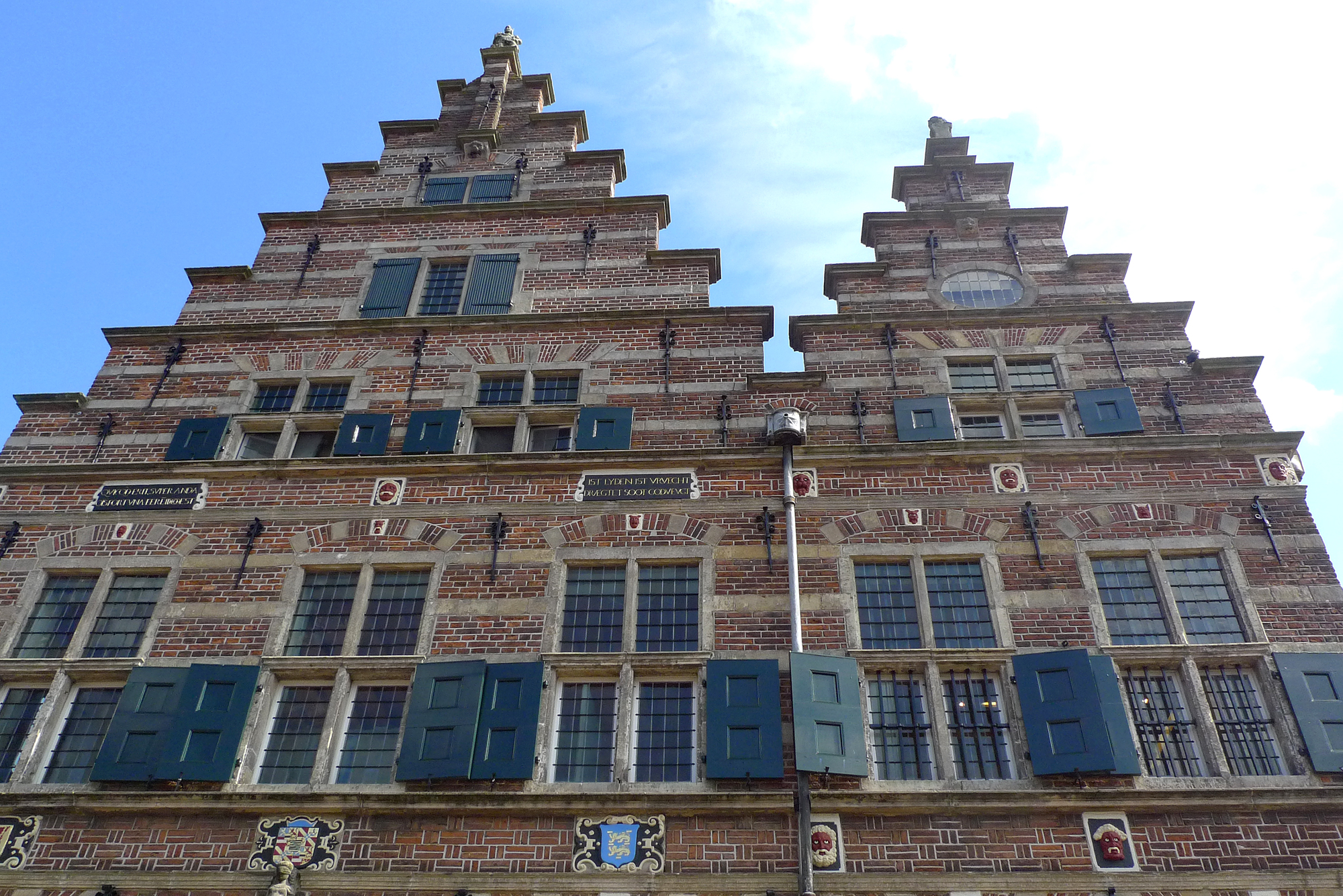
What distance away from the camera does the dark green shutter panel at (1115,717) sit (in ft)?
32.3

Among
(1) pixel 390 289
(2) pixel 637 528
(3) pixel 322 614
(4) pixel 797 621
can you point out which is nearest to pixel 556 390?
(2) pixel 637 528

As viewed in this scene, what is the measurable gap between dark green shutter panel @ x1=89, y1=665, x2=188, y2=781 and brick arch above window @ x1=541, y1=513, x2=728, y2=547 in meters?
4.58

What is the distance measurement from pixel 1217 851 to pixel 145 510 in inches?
514

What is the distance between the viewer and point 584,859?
968 centimetres

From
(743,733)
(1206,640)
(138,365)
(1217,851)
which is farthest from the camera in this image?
(138,365)

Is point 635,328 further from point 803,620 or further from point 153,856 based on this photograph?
point 153,856

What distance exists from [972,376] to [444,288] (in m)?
8.27

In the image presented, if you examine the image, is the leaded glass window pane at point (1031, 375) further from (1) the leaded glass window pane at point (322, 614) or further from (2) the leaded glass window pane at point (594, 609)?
(1) the leaded glass window pane at point (322, 614)

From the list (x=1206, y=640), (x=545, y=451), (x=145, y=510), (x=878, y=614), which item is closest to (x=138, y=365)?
(x=145, y=510)

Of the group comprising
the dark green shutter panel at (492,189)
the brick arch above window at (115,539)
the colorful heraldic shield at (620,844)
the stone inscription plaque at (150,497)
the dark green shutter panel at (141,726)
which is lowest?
the colorful heraldic shield at (620,844)

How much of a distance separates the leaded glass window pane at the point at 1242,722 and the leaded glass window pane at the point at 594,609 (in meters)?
6.54

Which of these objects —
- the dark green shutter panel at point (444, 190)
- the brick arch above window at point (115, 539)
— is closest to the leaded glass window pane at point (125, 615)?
the brick arch above window at point (115, 539)

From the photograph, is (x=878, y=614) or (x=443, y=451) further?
(x=443, y=451)

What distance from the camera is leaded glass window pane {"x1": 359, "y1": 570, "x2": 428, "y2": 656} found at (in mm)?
11492
